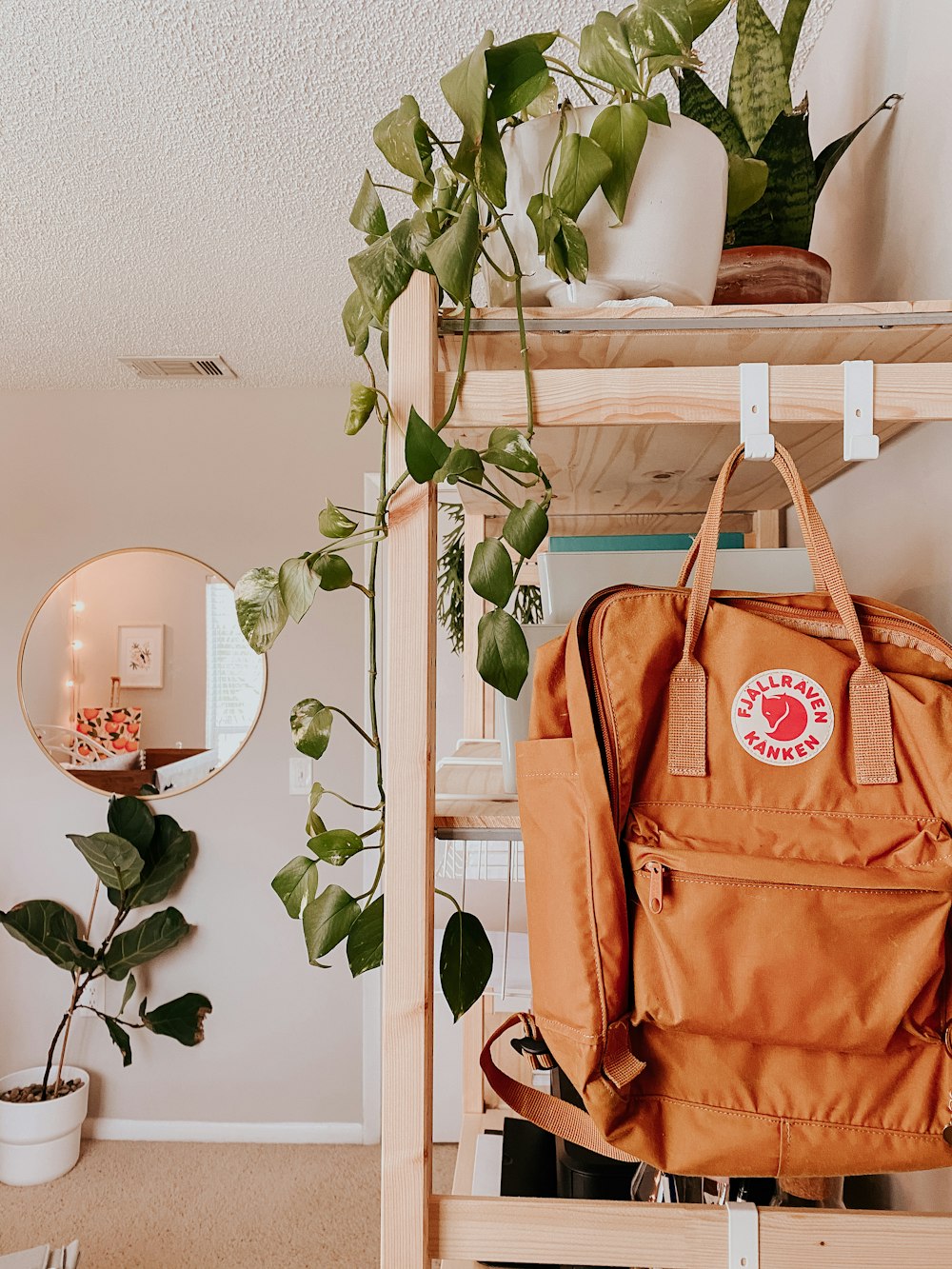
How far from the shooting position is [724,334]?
0.78m

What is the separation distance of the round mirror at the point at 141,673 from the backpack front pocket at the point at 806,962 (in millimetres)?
2653

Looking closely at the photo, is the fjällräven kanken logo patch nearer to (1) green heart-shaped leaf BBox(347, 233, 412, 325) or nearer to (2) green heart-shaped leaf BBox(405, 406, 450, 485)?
(2) green heart-shaped leaf BBox(405, 406, 450, 485)

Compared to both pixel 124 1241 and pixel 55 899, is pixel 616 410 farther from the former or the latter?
pixel 55 899

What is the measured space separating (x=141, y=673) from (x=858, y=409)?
2.87 meters

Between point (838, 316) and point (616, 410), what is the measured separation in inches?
7.8

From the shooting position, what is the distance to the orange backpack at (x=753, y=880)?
0.65 meters

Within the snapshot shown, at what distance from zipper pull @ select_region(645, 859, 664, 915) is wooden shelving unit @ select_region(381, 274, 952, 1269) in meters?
0.17

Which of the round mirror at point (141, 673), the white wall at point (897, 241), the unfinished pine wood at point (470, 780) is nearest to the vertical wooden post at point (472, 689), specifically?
the unfinished pine wood at point (470, 780)

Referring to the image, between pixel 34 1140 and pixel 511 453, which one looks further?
pixel 34 1140

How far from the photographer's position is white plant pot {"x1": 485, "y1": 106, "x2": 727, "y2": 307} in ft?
2.62

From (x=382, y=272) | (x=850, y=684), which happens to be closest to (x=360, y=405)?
(x=382, y=272)

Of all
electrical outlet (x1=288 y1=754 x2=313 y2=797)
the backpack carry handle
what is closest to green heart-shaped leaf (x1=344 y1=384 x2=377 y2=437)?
the backpack carry handle

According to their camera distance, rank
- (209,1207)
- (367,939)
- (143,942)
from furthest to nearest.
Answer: (143,942) → (209,1207) → (367,939)

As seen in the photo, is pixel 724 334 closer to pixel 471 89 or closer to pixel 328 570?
A: pixel 471 89
